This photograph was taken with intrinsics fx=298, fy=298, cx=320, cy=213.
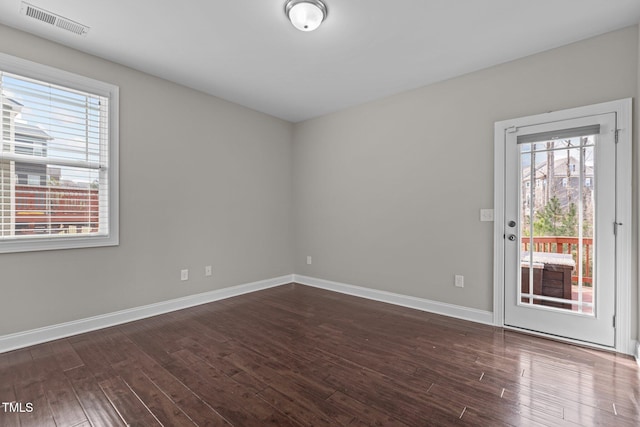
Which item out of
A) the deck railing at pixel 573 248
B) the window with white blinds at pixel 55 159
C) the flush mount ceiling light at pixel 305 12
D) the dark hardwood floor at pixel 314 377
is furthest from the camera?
the deck railing at pixel 573 248

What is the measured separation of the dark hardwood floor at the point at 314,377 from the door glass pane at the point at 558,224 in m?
0.47

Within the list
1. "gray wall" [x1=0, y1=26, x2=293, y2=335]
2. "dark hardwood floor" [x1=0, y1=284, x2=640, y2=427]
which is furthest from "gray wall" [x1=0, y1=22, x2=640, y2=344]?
"dark hardwood floor" [x1=0, y1=284, x2=640, y2=427]

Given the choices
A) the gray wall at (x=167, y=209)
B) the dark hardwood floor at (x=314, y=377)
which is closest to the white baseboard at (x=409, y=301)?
the dark hardwood floor at (x=314, y=377)

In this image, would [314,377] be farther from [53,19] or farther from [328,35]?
[53,19]

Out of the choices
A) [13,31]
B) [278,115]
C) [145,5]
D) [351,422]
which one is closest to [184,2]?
[145,5]

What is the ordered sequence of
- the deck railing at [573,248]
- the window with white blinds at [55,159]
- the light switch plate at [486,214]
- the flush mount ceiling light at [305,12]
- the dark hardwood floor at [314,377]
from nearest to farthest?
the dark hardwood floor at [314,377], the flush mount ceiling light at [305,12], the window with white blinds at [55,159], the deck railing at [573,248], the light switch plate at [486,214]

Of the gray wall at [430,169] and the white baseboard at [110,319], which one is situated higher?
the gray wall at [430,169]

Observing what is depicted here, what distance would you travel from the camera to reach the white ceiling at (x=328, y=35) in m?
2.28

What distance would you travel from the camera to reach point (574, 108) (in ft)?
8.91

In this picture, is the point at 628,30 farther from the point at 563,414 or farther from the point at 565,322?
the point at 563,414

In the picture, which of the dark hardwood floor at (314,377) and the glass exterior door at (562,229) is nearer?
the dark hardwood floor at (314,377)

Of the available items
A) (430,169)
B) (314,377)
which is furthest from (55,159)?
(430,169)

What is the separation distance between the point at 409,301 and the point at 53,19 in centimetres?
445

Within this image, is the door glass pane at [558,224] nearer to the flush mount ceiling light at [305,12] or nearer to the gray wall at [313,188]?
the gray wall at [313,188]
